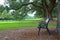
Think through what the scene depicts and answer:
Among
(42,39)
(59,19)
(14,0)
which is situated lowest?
(42,39)

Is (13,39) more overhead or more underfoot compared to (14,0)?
more underfoot

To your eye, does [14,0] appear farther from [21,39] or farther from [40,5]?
[21,39]

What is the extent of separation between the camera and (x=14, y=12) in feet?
68.1

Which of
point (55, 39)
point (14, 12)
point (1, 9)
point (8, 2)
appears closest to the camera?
point (55, 39)

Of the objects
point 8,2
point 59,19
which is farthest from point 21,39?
point 8,2

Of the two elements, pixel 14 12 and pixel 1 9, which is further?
pixel 1 9

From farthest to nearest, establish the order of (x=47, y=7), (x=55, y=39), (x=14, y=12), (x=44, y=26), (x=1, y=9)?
(x=47, y=7)
(x=1, y=9)
(x=14, y=12)
(x=44, y=26)
(x=55, y=39)

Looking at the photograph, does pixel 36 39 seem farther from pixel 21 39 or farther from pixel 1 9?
pixel 1 9

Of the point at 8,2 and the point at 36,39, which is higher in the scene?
the point at 8,2

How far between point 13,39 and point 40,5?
20439mm

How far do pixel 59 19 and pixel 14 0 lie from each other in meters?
12.5

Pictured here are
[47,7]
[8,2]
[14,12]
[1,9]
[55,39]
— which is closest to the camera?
[55,39]

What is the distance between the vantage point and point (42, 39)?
32.6 ft

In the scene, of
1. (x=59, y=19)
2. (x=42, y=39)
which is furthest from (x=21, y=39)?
(x=59, y=19)
